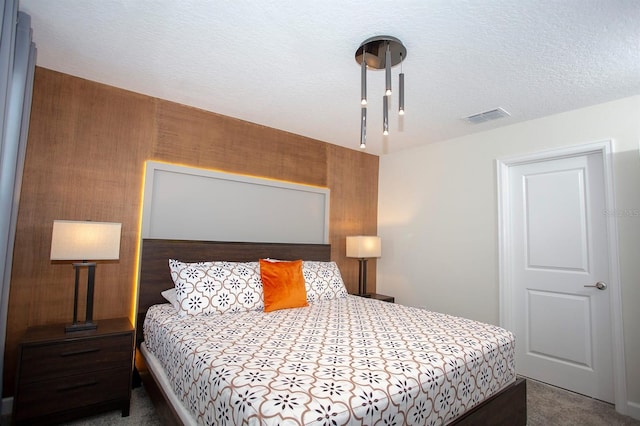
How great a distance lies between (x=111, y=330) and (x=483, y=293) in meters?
3.31

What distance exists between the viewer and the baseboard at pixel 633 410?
94.0 inches

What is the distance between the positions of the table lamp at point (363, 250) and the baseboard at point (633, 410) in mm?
2394

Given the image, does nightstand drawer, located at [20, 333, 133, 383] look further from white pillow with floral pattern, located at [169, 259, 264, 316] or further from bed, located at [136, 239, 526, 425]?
white pillow with floral pattern, located at [169, 259, 264, 316]

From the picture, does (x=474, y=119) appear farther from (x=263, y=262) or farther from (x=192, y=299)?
(x=192, y=299)

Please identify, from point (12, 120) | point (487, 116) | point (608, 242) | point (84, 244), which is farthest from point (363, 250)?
point (12, 120)

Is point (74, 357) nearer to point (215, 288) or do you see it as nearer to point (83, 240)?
point (83, 240)

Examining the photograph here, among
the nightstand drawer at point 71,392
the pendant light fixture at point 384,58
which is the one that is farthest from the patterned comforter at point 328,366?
the pendant light fixture at point 384,58

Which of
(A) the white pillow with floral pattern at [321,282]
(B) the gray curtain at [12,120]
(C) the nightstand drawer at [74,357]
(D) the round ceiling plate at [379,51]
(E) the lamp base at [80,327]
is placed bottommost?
(C) the nightstand drawer at [74,357]

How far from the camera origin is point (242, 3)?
172 centimetres

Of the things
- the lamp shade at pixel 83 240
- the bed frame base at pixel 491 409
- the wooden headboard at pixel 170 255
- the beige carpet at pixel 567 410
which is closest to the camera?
the bed frame base at pixel 491 409

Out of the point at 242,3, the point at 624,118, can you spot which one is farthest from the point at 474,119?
the point at 242,3

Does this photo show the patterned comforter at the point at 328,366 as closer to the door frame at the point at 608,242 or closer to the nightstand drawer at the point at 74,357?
the nightstand drawer at the point at 74,357

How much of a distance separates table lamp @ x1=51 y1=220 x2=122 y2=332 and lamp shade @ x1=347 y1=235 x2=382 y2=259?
2.43m

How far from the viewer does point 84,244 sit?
2.17 m
